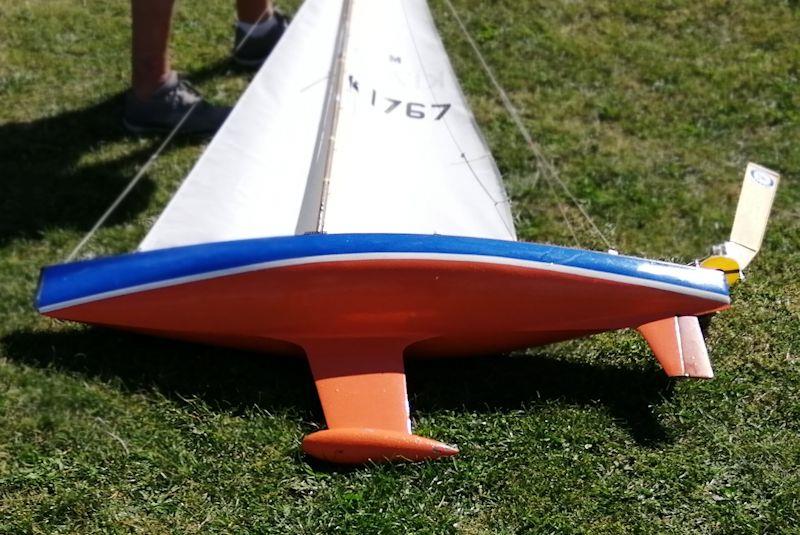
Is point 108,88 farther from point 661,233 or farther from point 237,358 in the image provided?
point 661,233

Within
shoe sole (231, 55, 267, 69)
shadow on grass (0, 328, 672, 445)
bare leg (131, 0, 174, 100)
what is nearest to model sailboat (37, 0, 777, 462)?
shadow on grass (0, 328, 672, 445)

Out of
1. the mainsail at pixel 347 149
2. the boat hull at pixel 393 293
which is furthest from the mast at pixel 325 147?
the boat hull at pixel 393 293

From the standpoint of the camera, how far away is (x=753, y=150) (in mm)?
5031

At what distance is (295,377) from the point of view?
3.64 m

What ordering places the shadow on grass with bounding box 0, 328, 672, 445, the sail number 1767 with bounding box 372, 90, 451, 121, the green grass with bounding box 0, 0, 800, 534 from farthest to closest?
1. the sail number 1767 with bounding box 372, 90, 451, 121
2. the shadow on grass with bounding box 0, 328, 672, 445
3. the green grass with bounding box 0, 0, 800, 534

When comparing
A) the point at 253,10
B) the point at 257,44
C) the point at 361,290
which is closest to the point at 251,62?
the point at 257,44

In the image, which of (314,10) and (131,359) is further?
(314,10)

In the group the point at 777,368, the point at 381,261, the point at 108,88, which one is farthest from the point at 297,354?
the point at 108,88

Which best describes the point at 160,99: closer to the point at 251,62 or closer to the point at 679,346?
the point at 251,62

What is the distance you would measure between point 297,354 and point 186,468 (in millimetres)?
630

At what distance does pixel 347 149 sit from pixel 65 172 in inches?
68.6

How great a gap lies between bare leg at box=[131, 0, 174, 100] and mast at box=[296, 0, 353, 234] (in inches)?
37.7

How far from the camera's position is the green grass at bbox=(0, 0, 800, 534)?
3.14 m

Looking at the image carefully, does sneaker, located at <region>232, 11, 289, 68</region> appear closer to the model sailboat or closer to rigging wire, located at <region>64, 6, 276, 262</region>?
rigging wire, located at <region>64, 6, 276, 262</region>
